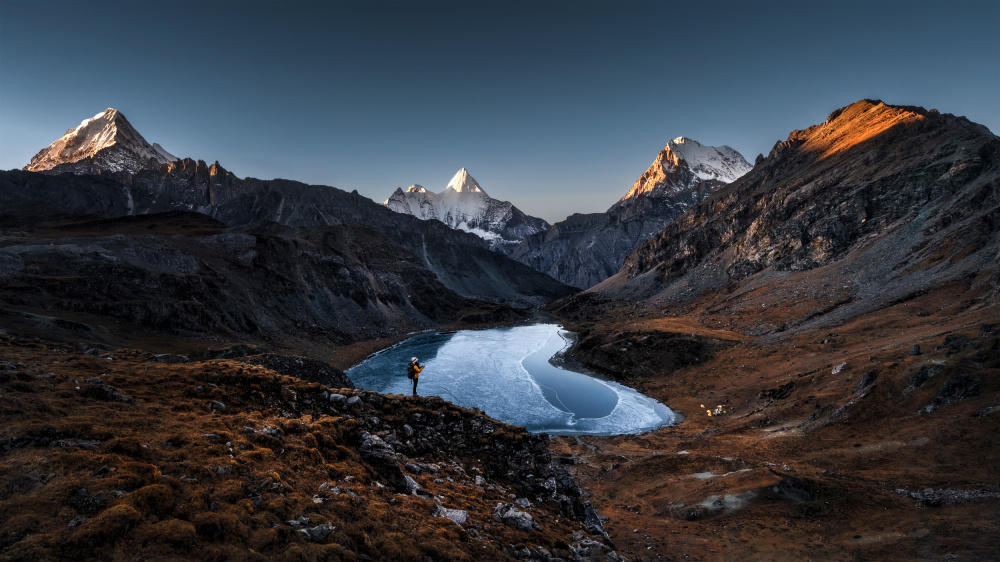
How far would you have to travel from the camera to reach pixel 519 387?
67438 mm

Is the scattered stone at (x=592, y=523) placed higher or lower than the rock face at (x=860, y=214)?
lower

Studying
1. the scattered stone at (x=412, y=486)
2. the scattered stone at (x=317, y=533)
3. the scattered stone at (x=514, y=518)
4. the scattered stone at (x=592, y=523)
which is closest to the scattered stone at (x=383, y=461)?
the scattered stone at (x=412, y=486)

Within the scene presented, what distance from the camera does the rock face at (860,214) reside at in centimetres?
7200

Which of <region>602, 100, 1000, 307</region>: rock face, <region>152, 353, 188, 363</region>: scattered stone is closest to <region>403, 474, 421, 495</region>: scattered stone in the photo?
<region>152, 353, 188, 363</region>: scattered stone

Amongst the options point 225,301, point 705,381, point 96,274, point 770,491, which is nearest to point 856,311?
point 705,381

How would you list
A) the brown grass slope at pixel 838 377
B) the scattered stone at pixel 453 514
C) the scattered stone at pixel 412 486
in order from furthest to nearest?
the brown grass slope at pixel 838 377 < the scattered stone at pixel 412 486 < the scattered stone at pixel 453 514

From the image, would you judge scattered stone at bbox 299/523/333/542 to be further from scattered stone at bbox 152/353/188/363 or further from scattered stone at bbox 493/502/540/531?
scattered stone at bbox 152/353/188/363

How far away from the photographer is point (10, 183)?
162 meters

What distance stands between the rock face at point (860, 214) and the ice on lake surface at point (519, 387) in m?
45.1

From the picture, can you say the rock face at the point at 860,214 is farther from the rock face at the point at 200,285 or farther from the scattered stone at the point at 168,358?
the rock face at the point at 200,285

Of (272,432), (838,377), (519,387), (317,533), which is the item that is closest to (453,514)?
(317,533)

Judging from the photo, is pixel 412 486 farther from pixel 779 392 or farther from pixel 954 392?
pixel 779 392

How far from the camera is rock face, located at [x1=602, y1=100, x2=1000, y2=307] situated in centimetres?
7200

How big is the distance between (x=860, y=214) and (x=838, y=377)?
9172cm
